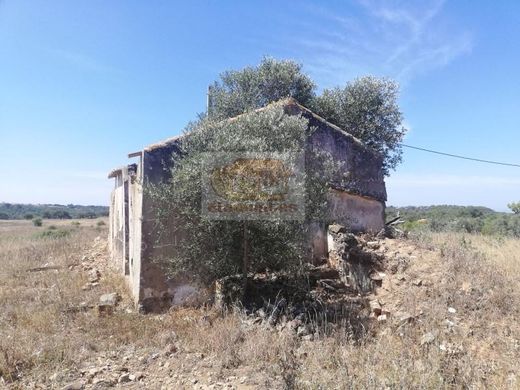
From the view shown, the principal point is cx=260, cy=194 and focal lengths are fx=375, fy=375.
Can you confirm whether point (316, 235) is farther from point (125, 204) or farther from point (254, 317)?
point (125, 204)

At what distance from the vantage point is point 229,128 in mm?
6805

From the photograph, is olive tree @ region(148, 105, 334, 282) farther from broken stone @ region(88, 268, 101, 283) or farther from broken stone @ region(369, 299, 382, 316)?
broken stone @ region(88, 268, 101, 283)

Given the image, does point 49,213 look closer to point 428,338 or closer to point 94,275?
point 94,275

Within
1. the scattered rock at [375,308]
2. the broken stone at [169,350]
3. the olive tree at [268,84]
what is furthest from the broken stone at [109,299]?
→ the olive tree at [268,84]

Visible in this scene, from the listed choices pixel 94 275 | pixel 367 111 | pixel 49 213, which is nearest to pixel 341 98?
pixel 367 111

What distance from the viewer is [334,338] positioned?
5645 mm

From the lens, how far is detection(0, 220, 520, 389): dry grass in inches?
172

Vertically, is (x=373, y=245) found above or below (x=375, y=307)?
above

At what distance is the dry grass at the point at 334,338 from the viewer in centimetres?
436

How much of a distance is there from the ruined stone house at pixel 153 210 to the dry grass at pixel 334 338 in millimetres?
637

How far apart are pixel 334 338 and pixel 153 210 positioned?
4156mm

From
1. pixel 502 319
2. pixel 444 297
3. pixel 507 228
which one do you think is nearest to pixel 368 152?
pixel 444 297

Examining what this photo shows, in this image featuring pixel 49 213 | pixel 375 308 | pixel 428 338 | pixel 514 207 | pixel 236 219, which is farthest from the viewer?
pixel 49 213

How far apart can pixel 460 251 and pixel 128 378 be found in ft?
27.4
